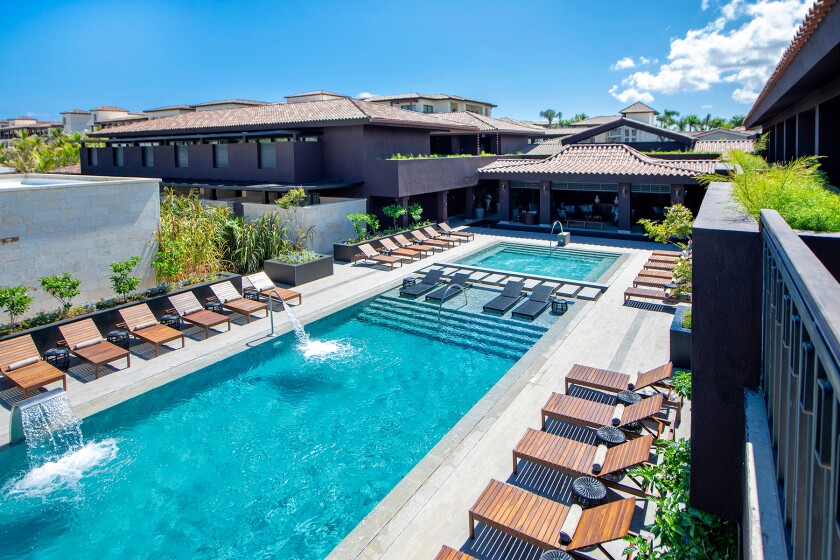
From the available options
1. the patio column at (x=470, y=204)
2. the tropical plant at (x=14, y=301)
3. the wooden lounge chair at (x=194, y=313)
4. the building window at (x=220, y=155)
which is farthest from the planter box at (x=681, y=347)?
the building window at (x=220, y=155)

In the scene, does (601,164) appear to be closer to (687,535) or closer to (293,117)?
(293,117)

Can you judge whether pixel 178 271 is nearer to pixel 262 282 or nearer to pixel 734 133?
pixel 262 282

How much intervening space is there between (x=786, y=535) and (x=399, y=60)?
9334 cm

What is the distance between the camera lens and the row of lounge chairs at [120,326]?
11.2 metres

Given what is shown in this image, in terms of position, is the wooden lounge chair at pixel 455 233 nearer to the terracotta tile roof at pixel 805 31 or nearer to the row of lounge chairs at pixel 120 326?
the row of lounge chairs at pixel 120 326

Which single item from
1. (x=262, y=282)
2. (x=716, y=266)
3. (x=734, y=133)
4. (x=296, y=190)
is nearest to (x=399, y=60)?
(x=734, y=133)

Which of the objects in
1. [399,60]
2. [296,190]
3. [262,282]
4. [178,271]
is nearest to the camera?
[178,271]

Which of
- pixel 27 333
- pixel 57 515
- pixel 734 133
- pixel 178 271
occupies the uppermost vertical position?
pixel 734 133

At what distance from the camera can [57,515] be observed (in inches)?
307

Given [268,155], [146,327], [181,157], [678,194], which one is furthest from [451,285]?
[181,157]

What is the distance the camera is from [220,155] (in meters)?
28.4

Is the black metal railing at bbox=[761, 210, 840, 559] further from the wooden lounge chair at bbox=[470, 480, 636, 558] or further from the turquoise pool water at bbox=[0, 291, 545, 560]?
the turquoise pool water at bbox=[0, 291, 545, 560]

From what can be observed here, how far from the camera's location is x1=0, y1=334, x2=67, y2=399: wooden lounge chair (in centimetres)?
1073

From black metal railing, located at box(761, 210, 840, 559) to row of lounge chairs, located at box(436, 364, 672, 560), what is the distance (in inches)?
111
